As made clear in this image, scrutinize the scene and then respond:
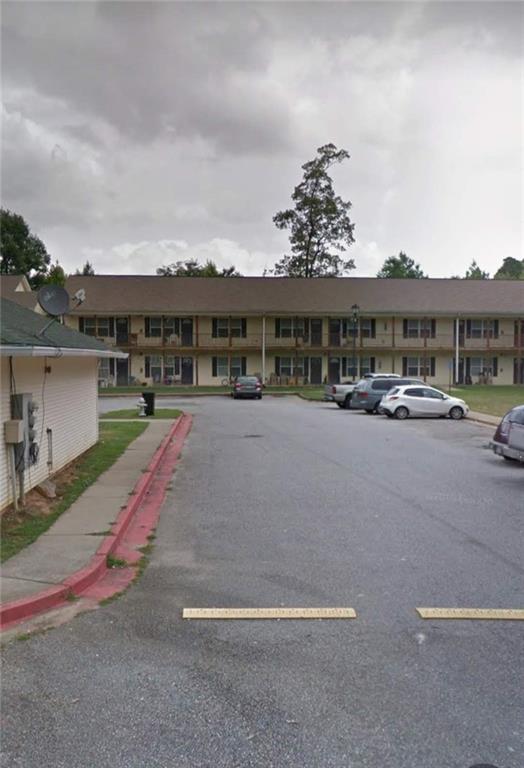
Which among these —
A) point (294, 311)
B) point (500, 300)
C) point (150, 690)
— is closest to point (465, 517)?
point (150, 690)

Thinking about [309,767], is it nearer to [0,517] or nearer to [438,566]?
[438,566]

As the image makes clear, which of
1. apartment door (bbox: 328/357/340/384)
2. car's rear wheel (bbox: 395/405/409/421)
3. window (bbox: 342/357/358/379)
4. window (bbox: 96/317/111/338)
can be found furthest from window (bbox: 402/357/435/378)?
car's rear wheel (bbox: 395/405/409/421)

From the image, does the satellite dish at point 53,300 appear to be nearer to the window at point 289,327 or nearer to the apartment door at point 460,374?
the window at point 289,327

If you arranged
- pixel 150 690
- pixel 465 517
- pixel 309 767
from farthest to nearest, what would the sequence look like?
pixel 465 517, pixel 150 690, pixel 309 767

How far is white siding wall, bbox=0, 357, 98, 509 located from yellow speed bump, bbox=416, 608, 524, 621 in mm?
5329

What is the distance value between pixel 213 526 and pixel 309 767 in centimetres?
499

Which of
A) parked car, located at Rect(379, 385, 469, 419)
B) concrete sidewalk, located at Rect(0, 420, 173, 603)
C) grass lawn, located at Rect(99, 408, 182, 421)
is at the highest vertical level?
parked car, located at Rect(379, 385, 469, 419)

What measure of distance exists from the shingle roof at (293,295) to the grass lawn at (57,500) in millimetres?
32483

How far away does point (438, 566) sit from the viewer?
6344mm

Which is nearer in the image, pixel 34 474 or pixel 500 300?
pixel 34 474

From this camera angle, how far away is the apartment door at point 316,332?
4831 cm

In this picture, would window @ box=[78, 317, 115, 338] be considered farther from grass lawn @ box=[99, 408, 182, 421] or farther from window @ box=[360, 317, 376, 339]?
grass lawn @ box=[99, 408, 182, 421]

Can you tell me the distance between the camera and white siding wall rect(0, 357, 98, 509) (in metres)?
7.93

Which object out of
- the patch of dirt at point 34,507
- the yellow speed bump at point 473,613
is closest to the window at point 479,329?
the patch of dirt at point 34,507
